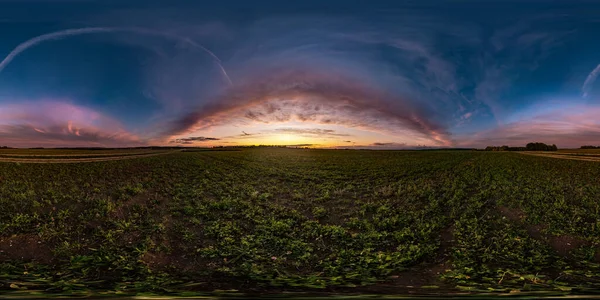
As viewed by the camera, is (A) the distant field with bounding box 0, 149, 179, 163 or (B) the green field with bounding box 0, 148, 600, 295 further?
(A) the distant field with bounding box 0, 149, 179, 163

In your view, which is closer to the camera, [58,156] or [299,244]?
[299,244]

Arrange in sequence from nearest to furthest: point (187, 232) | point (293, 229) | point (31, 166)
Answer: point (187, 232)
point (293, 229)
point (31, 166)

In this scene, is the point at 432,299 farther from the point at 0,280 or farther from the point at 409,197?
the point at 409,197

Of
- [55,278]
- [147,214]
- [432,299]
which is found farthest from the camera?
[147,214]

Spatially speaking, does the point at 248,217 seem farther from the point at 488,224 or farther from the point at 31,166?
the point at 31,166

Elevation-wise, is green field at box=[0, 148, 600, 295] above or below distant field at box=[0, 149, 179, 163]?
below

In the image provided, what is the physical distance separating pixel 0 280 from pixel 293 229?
527 cm

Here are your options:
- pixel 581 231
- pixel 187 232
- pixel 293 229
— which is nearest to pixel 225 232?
pixel 187 232

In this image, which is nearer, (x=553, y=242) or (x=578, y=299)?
(x=578, y=299)

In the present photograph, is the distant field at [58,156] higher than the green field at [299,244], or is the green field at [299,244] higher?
the distant field at [58,156]

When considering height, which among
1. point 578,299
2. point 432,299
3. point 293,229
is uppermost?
point 578,299

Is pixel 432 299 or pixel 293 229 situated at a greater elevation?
pixel 432 299

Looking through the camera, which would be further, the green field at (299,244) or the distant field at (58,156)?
the distant field at (58,156)

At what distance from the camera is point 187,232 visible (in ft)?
22.5
